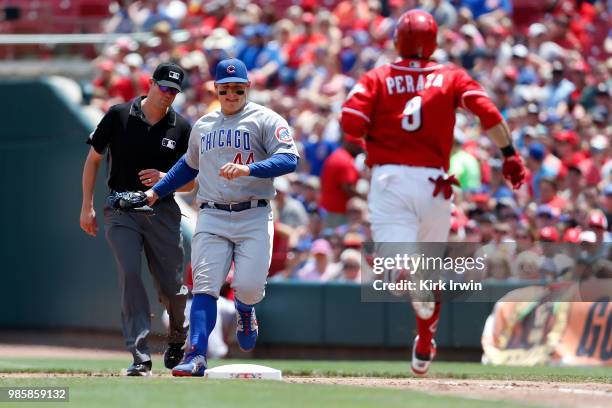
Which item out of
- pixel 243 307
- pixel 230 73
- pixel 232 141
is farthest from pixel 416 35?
pixel 243 307

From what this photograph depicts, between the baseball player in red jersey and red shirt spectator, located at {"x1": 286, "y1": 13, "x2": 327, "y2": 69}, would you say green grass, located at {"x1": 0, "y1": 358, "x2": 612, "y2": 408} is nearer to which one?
the baseball player in red jersey

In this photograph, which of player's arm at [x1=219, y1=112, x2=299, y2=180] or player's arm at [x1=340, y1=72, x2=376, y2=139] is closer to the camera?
player's arm at [x1=219, y1=112, x2=299, y2=180]

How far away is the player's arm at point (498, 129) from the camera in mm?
8062

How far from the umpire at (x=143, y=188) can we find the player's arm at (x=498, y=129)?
1.84 meters

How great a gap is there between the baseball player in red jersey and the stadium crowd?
3.16 meters

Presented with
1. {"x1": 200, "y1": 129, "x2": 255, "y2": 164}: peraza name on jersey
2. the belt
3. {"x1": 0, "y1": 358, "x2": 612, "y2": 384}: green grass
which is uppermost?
{"x1": 200, "y1": 129, "x2": 255, "y2": 164}: peraza name on jersey

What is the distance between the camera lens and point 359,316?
12820 millimetres

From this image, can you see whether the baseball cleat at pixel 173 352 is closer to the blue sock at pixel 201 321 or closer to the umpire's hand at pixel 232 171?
the blue sock at pixel 201 321

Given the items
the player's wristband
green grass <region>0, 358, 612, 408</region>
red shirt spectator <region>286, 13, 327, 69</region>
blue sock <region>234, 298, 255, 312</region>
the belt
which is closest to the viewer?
green grass <region>0, 358, 612, 408</region>

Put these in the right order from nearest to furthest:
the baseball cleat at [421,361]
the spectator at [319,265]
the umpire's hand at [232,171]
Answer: the umpire's hand at [232,171] → the baseball cleat at [421,361] → the spectator at [319,265]

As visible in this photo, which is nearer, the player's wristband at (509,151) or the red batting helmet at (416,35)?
the player's wristband at (509,151)

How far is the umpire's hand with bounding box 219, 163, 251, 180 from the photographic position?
289 inches

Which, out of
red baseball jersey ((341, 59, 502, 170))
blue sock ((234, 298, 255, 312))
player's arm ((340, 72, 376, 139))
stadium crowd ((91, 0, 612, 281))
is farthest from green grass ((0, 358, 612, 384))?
player's arm ((340, 72, 376, 139))

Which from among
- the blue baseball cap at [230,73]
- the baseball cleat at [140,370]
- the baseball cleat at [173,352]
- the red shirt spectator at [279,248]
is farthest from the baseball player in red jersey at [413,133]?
the red shirt spectator at [279,248]
